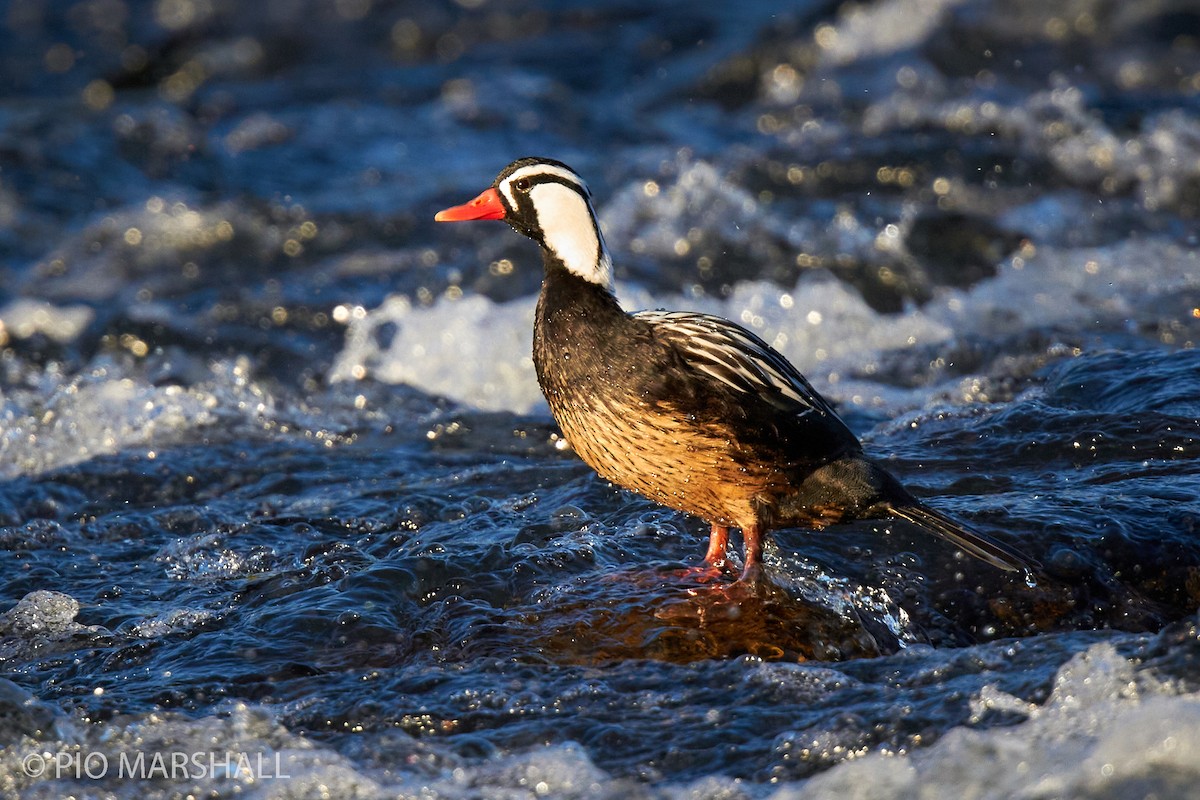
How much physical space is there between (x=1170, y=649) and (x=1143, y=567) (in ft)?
3.62

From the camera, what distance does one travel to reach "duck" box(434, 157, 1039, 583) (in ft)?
17.9

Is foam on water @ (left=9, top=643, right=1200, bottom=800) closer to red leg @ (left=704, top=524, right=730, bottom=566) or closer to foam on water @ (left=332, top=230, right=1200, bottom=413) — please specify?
red leg @ (left=704, top=524, right=730, bottom=566)

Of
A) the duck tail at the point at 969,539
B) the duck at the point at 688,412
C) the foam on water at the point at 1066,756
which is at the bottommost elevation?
the foam on water at the point at 1066,756

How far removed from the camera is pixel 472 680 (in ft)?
16.7

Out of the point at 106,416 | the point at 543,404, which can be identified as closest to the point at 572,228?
the point at 543,404

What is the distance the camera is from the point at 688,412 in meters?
5.44

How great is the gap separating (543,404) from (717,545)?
117 inches

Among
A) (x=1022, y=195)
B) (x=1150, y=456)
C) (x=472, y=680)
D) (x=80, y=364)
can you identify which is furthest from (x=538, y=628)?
(x=1022, y=195)

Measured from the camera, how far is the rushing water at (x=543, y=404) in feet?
15.5

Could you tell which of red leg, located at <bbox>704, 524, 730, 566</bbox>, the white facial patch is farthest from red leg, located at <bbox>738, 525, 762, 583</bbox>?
the white facial patch

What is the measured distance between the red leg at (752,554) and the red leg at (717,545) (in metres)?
0.25

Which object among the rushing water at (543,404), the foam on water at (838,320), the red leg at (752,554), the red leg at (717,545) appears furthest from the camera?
the foam on water at (838,320)

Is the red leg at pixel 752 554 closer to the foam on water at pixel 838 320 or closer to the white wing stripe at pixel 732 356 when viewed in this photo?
the white wing stripe at pixel 732 356

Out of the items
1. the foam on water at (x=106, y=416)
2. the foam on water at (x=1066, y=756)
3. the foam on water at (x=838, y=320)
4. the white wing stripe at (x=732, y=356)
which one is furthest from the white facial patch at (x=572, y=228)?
the foam on water at (x=106, y=416)
